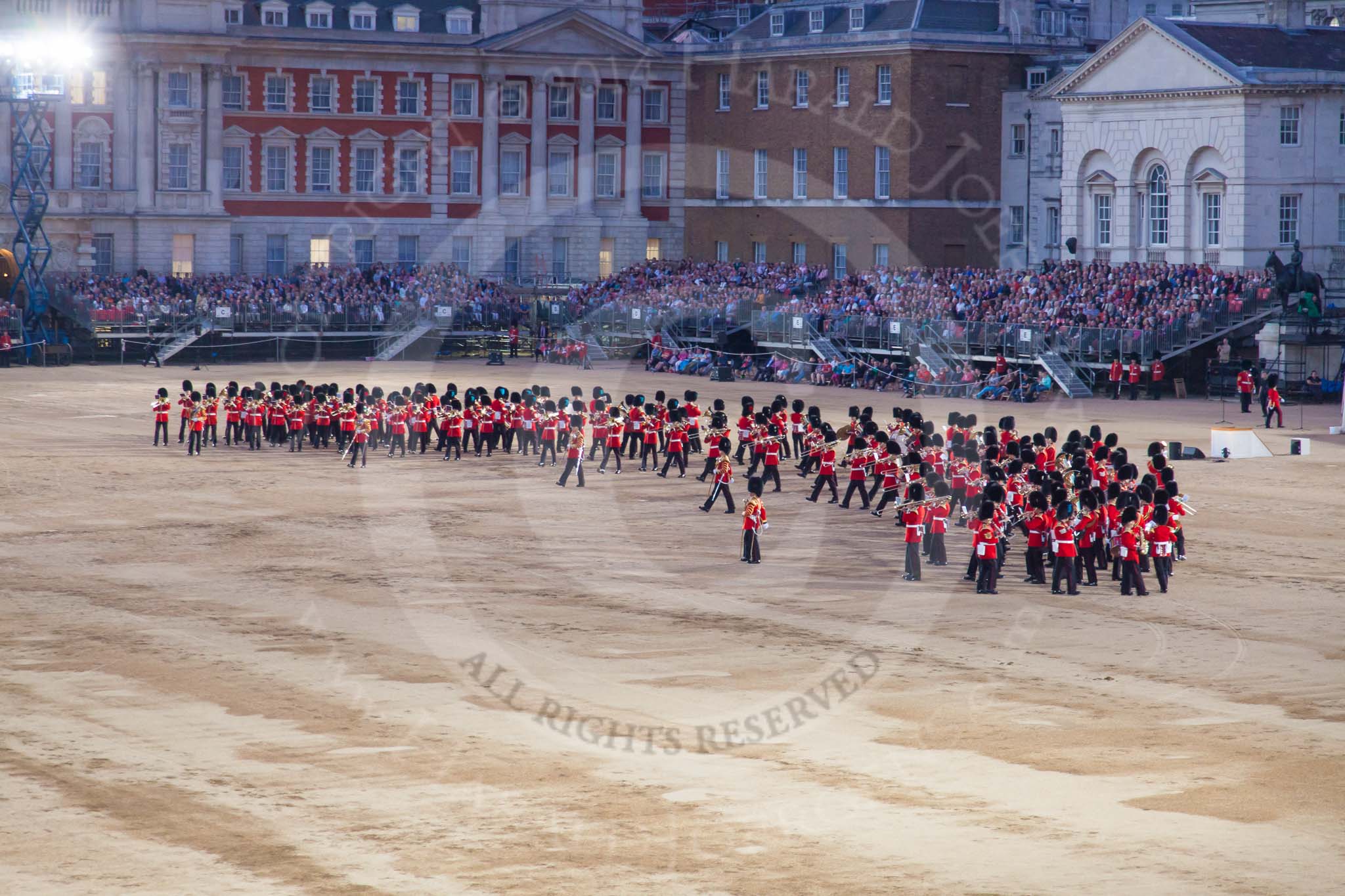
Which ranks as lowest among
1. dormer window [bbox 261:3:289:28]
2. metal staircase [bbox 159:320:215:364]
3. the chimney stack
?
metal staircase [bbox 159:320:215:364]

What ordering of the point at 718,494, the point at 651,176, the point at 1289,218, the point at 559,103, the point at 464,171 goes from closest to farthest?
the point at 718,494 < the point at 1289,218 < the point at 464,171 < the point at 559,103 < the point at 651,176

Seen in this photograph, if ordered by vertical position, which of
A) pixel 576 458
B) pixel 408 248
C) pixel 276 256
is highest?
pixel 408 248

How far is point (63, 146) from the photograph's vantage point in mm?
74688

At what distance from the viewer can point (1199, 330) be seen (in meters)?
52.7

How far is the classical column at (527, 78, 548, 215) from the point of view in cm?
8244

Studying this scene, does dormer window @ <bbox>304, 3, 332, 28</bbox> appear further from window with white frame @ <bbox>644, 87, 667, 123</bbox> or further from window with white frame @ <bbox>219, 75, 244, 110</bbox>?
window with white frame @ <bbox>644, 87, 667, 123</bbox>

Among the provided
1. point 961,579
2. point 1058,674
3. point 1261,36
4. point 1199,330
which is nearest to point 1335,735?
point 1058,674

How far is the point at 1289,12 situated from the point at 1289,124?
8141mm

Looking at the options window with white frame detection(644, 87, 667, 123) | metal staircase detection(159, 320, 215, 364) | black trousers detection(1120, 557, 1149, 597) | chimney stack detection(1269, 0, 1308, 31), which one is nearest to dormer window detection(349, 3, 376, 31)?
window with white frame detection(644, 87, 667, 123)

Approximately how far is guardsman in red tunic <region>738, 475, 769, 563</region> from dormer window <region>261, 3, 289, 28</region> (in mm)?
57102

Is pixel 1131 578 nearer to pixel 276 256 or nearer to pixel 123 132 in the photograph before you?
pixel 123 132

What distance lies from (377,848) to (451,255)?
6835 centimetres

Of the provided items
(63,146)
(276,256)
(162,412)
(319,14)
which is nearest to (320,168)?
(276,256)

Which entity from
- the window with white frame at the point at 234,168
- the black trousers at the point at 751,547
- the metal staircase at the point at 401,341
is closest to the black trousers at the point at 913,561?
the black trousers at the point at 751,547
